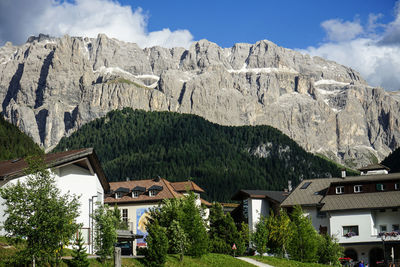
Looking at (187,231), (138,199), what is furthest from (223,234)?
(187,231)

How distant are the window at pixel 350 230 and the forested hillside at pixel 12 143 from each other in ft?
274

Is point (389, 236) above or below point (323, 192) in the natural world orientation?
below

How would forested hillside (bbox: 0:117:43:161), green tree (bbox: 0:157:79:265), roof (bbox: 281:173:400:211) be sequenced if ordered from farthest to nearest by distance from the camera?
forested hillside (bbox: 0:117:43:161)
roof (bbox: 281:173:400:211)
green tree (bbox: 0:157:79:265)

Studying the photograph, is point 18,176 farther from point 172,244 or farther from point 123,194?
point 123,194

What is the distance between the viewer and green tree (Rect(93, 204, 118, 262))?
103 ft

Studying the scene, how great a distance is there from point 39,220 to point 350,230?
55.2 meters

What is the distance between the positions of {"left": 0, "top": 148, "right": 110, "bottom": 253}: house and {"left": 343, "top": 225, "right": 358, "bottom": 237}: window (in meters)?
41.1

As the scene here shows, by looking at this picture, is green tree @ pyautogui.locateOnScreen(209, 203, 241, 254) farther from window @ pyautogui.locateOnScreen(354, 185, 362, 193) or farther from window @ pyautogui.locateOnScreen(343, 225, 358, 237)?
window @ pyautogui.locateOnScreen(354, 185, 362, 193)

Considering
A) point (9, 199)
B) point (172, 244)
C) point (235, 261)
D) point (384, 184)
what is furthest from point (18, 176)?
point (384, 184)

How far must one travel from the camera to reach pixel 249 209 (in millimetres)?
82812

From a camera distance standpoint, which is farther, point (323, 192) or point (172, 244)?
point (323, 192)

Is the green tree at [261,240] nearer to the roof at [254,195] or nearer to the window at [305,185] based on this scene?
the roof at [254,195]

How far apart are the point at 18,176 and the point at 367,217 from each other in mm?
51662

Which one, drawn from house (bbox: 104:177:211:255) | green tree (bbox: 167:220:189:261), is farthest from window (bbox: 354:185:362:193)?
green tree (bbox: 167:220:189:261)
